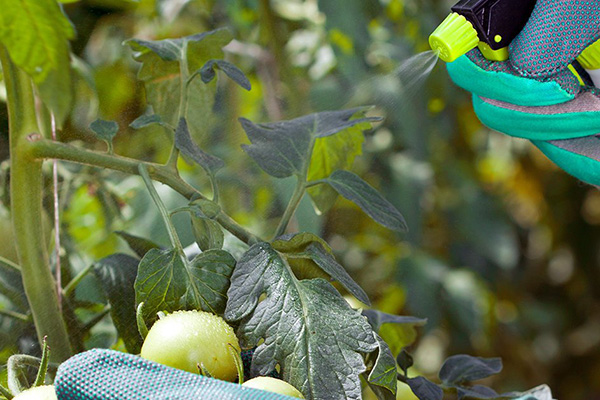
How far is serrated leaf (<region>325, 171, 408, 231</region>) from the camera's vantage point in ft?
1.45

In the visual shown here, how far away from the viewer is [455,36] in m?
0.42

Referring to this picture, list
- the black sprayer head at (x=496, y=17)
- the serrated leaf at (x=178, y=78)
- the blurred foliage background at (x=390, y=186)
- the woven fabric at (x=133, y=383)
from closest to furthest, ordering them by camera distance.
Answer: the woven fabric at (x=133, y=383), the black sprayer head at (x=496, y=17), the serrated leaf at (x=178, y=78), the blurred foliage background at (x=390, y=186)

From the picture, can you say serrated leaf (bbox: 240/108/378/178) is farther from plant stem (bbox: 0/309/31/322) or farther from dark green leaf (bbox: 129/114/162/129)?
plant stem (bbox: 0/309/31/322)

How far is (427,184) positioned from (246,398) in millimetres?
1091

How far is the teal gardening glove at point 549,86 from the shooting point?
42 centimetres

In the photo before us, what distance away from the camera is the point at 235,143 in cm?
60

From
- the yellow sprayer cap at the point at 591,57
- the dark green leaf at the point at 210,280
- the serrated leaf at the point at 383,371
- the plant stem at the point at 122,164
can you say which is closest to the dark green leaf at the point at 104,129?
the plant stem at the point at 122,164

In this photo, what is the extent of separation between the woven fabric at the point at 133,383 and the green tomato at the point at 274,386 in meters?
0.03

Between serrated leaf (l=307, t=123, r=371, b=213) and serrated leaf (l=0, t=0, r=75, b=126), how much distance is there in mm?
190

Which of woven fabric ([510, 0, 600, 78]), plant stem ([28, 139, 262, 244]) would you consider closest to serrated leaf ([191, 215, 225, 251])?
plant stem ([28, 139, 262, 244])

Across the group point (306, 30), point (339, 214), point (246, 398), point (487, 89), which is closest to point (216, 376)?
point (246, 398)

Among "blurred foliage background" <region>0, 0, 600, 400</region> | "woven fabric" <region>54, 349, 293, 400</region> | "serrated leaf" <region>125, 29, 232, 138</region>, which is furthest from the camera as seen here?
"blurred foliage background" <region>0, 0, 600, 400</region>

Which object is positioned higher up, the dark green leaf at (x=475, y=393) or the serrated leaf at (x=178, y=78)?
the serrated leaf at (x=178, y=78)

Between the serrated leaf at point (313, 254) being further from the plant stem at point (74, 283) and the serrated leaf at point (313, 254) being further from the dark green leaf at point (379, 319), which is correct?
the plant stem at point (74, 283)
